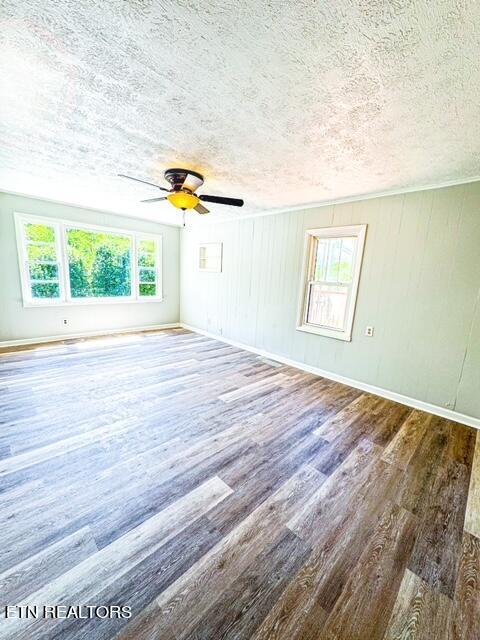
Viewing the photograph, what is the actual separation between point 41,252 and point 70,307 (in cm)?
109

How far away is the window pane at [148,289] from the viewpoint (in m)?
5.88

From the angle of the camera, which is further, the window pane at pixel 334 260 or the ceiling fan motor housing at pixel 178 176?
the window pane at pixel 334 260

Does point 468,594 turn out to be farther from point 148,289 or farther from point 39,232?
point 39,232

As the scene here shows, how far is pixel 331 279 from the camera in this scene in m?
3.83

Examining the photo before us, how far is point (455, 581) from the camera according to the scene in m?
1.26

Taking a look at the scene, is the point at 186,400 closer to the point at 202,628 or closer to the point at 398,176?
the point at 202,628

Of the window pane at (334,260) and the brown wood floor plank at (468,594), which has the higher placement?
the window pane at (334,260)

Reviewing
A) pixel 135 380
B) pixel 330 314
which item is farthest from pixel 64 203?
pixel 330 314

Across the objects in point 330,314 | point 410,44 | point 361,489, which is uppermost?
point 410,44

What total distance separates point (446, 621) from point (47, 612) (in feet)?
5.69

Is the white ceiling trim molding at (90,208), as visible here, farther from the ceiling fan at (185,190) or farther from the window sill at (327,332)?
the window sill at (327,332)

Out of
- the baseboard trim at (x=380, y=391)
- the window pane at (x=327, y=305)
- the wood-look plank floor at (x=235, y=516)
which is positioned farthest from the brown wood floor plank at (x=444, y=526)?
the window pane at (x=327, y=305)

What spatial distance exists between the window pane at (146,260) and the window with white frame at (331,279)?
3.77 m

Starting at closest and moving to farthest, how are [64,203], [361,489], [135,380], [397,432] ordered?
[361,489] < [397,432] < [135,380] < [64,203]
